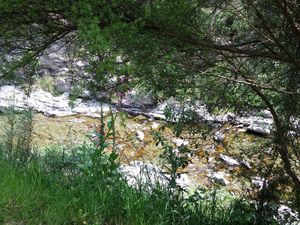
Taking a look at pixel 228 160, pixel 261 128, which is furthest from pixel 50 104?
pixel 261 128

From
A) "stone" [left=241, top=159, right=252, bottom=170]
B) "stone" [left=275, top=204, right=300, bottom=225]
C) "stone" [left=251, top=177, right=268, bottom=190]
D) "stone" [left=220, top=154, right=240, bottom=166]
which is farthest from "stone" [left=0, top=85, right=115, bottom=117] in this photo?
"stone" [left=275, top=204, right=300, bottom=225]

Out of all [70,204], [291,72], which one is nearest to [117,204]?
[70,204]

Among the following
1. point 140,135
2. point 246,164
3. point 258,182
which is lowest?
point 258,182

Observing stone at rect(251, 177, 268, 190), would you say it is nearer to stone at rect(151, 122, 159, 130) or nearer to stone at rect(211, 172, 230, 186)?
stone at rect(211, 172, 230, 186)

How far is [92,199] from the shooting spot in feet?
11.6

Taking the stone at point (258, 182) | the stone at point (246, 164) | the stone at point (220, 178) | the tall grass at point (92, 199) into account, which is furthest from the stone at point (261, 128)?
the tall grass at point (92, 199)

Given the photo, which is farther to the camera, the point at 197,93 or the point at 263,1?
the point at 197,93

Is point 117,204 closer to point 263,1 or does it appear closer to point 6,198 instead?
point 6,198

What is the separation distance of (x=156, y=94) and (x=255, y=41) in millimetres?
1100

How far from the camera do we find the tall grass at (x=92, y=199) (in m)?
3.40

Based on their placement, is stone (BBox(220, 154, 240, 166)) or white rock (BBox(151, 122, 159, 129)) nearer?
stone (BBox(220, 154, 240, 166))

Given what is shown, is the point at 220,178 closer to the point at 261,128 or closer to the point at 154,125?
the point at 261,128

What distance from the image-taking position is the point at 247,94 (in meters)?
4.64

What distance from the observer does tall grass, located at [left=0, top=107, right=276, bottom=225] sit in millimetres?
3402
